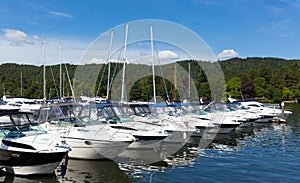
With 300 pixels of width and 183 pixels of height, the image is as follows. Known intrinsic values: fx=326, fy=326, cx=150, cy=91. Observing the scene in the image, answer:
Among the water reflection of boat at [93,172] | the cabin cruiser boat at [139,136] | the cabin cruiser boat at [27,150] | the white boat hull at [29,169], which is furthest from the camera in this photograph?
the cabin cruiser boat at [139,136]

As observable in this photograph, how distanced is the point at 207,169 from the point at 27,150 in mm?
8604

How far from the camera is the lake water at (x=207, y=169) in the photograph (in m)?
14.6

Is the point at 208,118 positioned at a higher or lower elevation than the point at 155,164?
higher

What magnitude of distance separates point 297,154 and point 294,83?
327 ft

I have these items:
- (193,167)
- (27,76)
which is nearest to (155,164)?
(193,167)

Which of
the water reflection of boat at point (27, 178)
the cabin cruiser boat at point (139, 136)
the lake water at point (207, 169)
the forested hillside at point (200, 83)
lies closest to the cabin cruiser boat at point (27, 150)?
the water reflection of boat at point (27, 178)

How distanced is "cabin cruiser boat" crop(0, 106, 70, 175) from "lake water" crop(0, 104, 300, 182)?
43 centimetres

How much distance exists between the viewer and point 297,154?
2044 centimetres

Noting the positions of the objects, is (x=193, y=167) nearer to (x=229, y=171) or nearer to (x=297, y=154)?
(x=229, y=171)

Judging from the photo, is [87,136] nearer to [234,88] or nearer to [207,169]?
[207,169]

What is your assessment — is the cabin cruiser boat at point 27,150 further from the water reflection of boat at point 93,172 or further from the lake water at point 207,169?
the water reflection of boat at point 93,172

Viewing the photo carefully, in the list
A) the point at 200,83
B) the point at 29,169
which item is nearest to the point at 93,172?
the point at 29,169

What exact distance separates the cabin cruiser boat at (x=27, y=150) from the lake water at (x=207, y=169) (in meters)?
0.43

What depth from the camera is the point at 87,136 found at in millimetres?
16828
